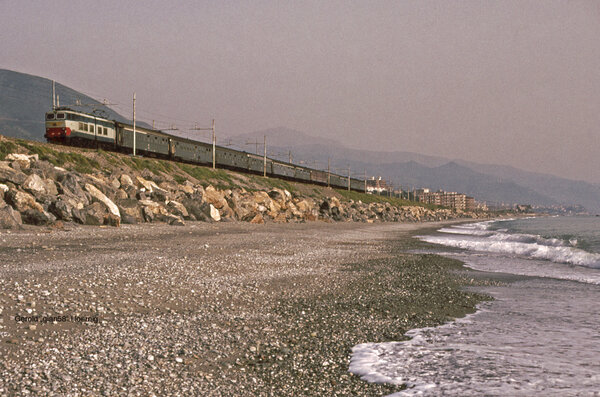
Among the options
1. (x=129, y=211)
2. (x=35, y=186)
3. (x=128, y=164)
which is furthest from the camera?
(x=128, y=164)

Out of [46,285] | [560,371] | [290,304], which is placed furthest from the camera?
[290,304]

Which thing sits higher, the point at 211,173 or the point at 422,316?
the point at 211,173

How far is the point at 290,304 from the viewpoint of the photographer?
8.66 m

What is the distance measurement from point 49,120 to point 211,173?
20740 mm

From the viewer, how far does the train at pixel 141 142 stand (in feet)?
135

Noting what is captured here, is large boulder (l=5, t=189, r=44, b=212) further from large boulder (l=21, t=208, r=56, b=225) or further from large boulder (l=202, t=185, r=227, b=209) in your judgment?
large boulder (l=202, t=185, r=227, b=209)

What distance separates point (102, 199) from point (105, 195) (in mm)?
1678

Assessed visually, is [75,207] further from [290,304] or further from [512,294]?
[512,294]

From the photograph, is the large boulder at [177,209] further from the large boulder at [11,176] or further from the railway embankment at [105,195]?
the large boulder at [11,176]

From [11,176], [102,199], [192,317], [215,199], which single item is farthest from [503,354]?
[215,199]

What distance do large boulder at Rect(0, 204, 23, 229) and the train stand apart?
90.3ft

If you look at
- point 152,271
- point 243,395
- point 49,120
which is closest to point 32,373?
point 243,395

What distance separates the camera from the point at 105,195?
77.3 ft

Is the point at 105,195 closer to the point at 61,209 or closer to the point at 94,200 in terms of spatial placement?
the point at 94,200
